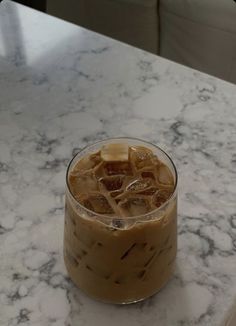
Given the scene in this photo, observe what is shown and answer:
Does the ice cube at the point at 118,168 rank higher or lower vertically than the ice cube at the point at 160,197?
higher

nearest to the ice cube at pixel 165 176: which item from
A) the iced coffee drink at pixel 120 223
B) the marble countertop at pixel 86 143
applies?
the iced coffee drink at pixel 120 223

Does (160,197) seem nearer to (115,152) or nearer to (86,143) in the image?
(115,152)

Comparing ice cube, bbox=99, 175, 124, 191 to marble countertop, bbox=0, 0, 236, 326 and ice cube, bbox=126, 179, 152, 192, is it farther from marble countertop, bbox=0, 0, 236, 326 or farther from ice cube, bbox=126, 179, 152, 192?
marble countertop, bbox=0, 0, 236, 326

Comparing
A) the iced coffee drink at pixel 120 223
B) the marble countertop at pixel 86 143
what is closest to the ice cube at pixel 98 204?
the iced coffee drink at pixel 120 223

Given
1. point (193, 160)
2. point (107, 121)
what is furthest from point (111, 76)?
point (193, 160)

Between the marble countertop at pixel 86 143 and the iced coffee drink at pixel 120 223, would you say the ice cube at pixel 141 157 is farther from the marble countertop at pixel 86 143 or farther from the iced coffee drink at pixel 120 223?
the marble countertop at pixel 86 143

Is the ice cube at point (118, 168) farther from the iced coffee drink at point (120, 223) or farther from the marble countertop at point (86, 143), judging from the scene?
the marble countertop at point (86, 143)

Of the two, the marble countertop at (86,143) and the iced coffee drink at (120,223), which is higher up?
the iced coffee drink at (120,223)
